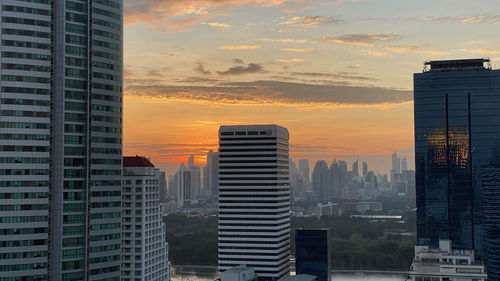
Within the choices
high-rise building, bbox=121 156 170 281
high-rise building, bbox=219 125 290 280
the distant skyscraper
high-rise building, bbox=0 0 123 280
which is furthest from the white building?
high-rise building, bbox=219 125 290 280

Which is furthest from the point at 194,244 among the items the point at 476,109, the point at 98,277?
the point at 98,277

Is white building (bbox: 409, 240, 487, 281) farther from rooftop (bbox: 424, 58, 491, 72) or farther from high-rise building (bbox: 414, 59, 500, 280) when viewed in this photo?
rooftop (bbox: 424, 58, 491, 72)

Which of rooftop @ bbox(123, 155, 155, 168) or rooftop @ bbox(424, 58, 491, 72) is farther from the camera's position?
rooftop @ bbox(424, 58, 491, 72)

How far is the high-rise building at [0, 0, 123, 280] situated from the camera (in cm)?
5450

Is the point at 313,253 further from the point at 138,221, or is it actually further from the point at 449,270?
the point at 449,270

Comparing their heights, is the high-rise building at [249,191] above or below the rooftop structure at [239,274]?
above

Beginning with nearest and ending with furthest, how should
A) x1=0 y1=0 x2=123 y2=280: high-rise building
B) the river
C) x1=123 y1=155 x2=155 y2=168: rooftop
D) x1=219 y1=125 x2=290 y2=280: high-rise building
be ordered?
x1=0 y1=0 x2=123 y2=280: high-rise building → x1=123 y1=155 x2=155 y2=168: rooftop → x1=219 y1=125 x2=290 y2=280: high-rise building → the river

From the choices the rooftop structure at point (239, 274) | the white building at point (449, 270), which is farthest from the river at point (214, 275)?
the white building at point (449, 270)

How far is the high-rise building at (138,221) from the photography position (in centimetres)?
7694

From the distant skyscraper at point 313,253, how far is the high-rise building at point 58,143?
4316 centimetres

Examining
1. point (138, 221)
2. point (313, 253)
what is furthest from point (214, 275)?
point (138, 221)

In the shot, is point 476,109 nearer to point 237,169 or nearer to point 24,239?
point 237,169

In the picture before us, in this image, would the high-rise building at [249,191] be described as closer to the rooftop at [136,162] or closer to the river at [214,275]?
the rooftop at [136,162]

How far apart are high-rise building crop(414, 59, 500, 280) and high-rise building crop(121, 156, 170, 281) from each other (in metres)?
50.6
